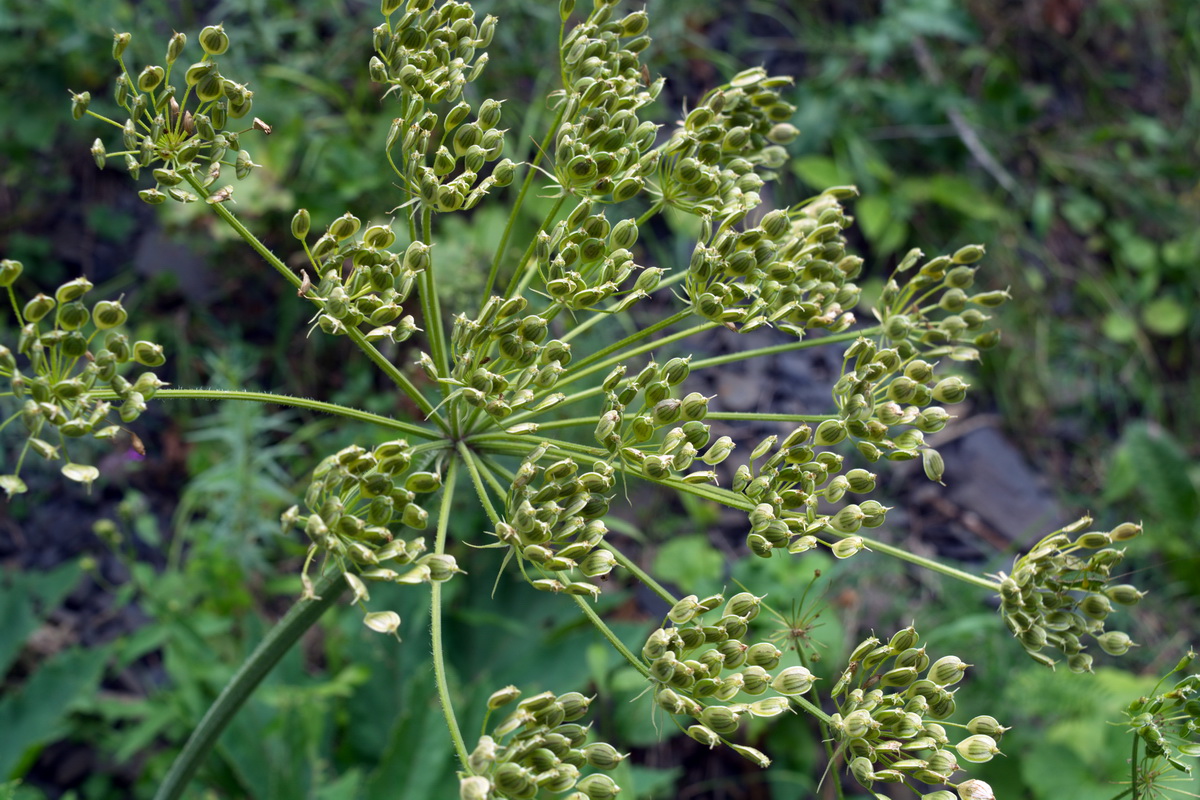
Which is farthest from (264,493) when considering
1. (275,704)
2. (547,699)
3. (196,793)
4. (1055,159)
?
(1055,159)

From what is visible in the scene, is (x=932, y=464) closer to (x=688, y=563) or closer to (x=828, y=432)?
(x=828, y=432)

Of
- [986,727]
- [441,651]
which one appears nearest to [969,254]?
[986,727]

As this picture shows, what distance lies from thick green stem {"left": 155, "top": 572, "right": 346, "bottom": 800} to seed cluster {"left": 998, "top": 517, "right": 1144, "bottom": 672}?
158 cm

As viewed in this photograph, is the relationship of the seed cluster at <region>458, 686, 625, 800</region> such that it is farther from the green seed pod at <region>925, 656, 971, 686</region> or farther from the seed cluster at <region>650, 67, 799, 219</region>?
the seed cluster at <region>650, 67, 799, 219</region>

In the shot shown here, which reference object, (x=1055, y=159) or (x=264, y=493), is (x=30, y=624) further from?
(x=1055, y=159)

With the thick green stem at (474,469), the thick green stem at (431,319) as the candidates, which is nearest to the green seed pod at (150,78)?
the thick green stem at (431,319)

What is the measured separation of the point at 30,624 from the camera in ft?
11.7

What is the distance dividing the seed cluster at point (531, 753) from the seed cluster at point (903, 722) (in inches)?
19.9

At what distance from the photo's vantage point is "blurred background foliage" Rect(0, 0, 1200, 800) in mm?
3674

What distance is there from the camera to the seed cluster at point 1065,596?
2.05 metres

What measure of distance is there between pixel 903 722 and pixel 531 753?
768 mm

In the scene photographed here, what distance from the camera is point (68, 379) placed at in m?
1.68

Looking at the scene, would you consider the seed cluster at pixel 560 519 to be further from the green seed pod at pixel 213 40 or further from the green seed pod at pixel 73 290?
the green seed pod at pixel 213 40

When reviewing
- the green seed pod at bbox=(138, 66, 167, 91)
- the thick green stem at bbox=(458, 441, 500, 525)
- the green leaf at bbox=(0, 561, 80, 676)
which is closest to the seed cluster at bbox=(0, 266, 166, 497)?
the green seed pod at bbox=(138, 66, 167, 91)
